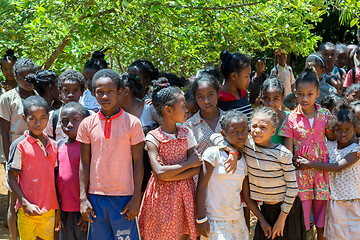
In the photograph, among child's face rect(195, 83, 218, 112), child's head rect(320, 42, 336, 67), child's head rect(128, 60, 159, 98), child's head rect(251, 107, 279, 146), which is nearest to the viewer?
child's head rect(251, 107, 279, 146)

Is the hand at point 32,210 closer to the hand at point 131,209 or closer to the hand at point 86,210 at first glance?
the hand at point 86,210

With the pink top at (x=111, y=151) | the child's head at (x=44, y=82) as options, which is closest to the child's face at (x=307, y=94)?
the pink top at (x=111, y=151)

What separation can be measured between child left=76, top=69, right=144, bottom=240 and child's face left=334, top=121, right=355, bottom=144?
5.91ft

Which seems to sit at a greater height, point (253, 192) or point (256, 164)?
point (256, 164)

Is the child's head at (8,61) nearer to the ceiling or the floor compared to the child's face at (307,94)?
nearer to the ceiling

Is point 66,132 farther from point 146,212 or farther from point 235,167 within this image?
point 235,167

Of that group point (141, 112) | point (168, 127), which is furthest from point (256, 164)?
point (141, 112)

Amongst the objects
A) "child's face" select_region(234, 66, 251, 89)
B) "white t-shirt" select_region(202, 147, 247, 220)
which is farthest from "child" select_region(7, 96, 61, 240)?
"child's face" select_region(234, 66, 251, 89)

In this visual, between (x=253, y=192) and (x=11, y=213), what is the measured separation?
220 centimetres

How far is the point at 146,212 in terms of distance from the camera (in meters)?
3.37

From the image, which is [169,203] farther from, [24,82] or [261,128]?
[24,82]

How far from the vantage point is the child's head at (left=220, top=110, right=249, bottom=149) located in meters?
3.32

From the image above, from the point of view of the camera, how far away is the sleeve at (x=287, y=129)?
3722 mm

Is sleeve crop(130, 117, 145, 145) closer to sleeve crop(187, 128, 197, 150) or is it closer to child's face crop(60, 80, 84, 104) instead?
sleeve crop(187, 128, 197, 150)
